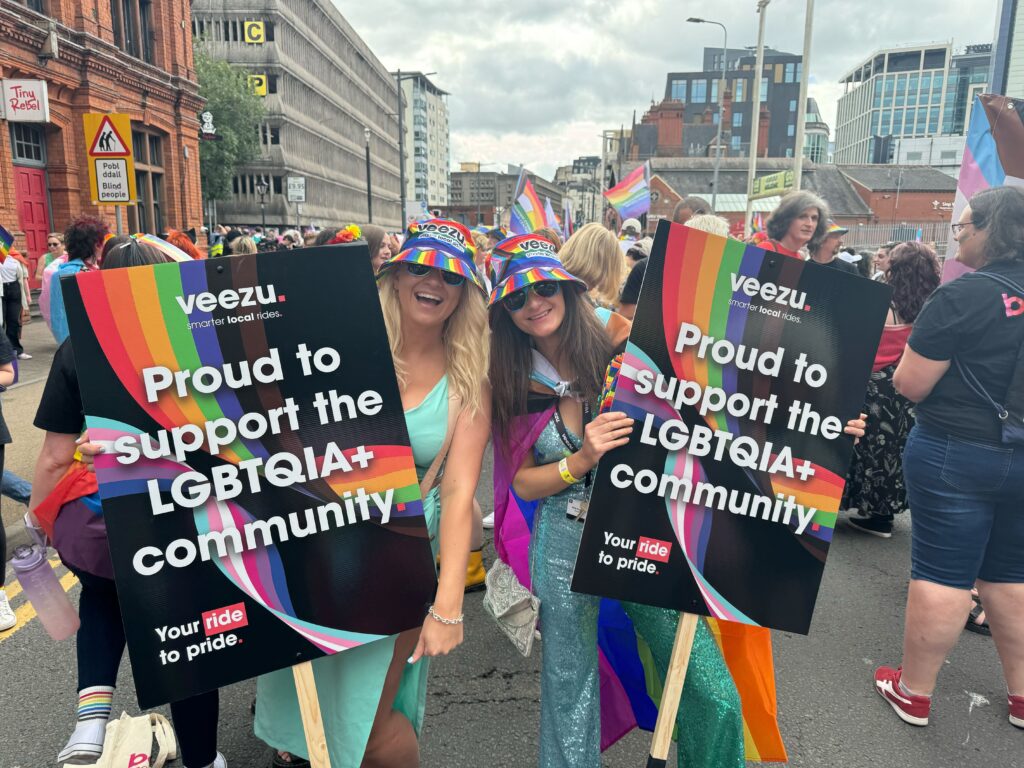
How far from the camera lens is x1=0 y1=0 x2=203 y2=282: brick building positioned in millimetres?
15945

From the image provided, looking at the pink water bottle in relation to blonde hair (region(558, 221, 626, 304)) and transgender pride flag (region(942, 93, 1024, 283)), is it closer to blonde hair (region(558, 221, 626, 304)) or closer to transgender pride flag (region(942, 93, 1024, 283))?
blonde hair (region(558, 221, 626, 304))

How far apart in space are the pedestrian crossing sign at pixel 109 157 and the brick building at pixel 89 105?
12.7 feet

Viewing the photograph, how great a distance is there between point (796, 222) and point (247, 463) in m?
4.34

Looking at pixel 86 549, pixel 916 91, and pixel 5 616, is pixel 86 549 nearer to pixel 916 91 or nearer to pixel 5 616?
pixel 5 616

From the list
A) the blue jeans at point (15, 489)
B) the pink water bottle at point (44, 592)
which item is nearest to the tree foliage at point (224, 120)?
the blue jeans at point (15, 489)

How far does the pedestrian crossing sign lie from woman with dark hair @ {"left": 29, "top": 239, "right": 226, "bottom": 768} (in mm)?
6213

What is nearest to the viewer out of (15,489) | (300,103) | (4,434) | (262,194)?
(4,434)

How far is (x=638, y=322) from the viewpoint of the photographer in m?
1.97

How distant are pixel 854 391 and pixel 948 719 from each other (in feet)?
6.21

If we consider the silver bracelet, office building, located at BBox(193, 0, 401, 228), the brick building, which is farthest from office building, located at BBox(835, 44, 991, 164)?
the silver bracelet

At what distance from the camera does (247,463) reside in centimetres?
177

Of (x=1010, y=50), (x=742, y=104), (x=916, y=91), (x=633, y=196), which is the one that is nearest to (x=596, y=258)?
(x=633, y=196)

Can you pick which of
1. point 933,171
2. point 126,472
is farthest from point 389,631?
point 933,171

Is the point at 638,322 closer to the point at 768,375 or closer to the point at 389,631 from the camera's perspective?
the point at 768,375
